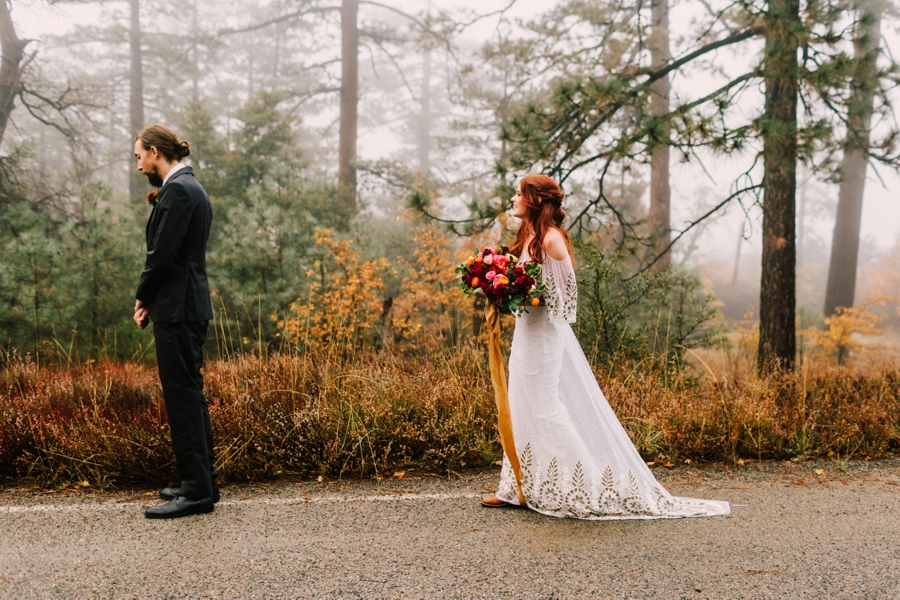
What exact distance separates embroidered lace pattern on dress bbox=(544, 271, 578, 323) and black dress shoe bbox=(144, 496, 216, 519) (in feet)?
7.99

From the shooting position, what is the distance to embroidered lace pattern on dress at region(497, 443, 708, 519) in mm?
3609

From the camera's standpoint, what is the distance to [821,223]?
40.5 m

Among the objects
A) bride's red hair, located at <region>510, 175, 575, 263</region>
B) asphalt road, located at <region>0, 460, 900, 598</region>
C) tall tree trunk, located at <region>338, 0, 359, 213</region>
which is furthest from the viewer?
tall tree trunk, located at <region>338, 0, 359, 213</region>

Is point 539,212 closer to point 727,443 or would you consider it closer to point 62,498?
point 727,443

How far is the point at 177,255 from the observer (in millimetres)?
3609

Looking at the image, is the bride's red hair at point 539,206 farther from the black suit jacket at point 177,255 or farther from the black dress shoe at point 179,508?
the black dress shoe at point 179,508

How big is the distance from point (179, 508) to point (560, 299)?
105 inches

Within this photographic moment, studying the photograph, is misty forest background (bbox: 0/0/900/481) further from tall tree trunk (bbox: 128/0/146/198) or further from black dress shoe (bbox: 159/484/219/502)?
black dress shoe (bbox: 159/484/219/502)

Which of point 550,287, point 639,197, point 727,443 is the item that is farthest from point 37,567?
point 639,197

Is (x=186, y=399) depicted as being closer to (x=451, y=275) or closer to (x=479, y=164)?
(x=451, y=275)

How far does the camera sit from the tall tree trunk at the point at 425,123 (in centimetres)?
3216

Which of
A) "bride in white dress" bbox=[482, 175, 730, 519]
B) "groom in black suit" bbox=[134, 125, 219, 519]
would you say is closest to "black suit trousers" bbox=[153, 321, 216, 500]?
"groom in black suit" bbox=[134, 125, 219, 519]

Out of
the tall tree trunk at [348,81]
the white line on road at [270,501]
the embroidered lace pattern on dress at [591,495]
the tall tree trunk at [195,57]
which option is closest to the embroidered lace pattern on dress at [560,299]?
the embroidered lace pattern on dress at [591,495]

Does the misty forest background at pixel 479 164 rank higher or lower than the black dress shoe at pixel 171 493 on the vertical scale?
higher
